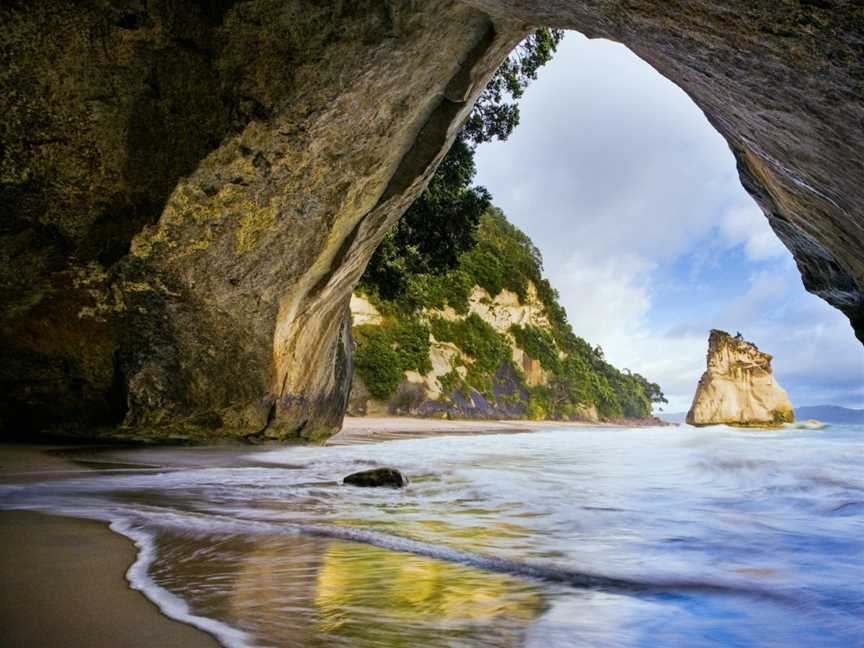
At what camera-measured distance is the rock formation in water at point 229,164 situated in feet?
13.1

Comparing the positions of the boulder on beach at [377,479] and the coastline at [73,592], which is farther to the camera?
the boulder on beach at [377,479]

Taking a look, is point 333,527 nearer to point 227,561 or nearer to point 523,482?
point 227,561

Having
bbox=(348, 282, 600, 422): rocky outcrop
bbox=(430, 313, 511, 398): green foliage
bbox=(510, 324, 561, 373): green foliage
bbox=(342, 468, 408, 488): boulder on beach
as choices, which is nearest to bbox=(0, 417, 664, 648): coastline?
bbox=(342, 468, 408, 488): boulder on beach

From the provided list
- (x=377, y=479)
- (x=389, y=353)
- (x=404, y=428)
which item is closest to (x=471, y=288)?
(x=389, y=353)

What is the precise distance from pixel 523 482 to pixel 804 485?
3.50m

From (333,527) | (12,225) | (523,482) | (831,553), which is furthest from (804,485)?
(12,225)

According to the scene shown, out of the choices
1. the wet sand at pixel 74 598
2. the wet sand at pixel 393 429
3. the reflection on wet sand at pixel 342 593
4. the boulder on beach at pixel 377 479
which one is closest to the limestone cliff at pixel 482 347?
the wet sand at pixel 393 429

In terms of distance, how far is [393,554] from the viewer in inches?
113

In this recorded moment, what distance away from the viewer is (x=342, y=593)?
7.30ft

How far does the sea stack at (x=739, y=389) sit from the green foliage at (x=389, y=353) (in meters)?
20.3

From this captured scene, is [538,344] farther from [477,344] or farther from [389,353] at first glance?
[389,353]

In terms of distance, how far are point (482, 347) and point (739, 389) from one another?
17805mm

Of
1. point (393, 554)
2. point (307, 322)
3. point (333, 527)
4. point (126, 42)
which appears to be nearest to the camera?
point (393, 554)

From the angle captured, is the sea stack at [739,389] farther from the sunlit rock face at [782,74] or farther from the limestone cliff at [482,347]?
the sunlit rock face at [782,74]
